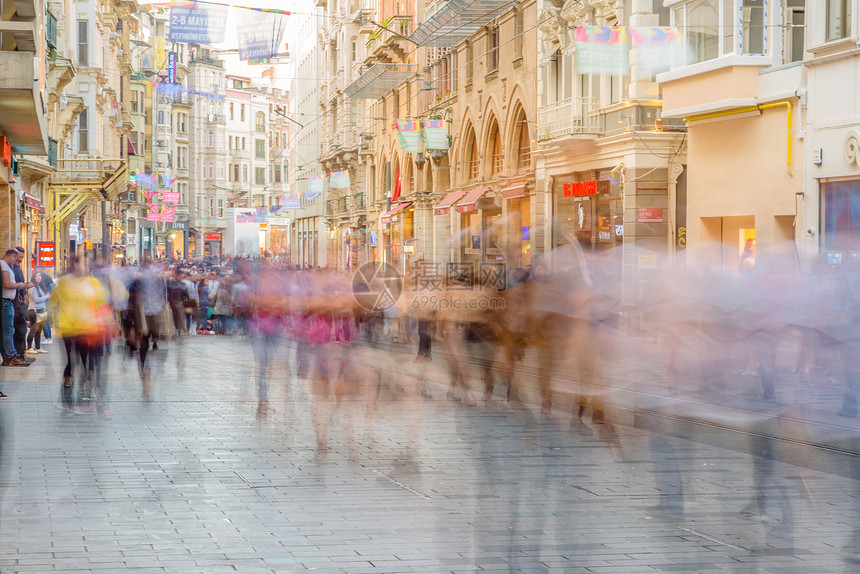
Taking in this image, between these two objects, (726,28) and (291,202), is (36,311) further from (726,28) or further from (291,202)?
(291,202)

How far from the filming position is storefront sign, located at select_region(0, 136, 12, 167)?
79.4ft

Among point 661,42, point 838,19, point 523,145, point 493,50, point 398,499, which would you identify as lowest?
point 398,499

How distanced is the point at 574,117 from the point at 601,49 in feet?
10.8

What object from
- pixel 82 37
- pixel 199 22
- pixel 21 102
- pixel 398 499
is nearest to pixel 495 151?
pixel 199 22

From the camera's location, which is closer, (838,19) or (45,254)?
(838,19)

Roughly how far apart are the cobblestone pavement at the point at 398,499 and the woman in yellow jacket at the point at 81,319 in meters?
1.40

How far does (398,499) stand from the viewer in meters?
8.33

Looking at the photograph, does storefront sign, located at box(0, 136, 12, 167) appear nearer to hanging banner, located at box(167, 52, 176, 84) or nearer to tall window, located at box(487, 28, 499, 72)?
tall window, located at box(487, 28, 499, 72)

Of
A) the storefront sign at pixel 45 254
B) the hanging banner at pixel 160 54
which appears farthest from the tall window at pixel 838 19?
the hanging banner at pixel 160 54

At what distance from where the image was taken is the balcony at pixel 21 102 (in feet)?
63.9

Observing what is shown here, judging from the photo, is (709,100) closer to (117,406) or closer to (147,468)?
(117,406)

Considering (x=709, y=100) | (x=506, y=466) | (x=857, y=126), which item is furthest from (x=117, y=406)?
(x=709, y=100)

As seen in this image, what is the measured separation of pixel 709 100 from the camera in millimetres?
23344

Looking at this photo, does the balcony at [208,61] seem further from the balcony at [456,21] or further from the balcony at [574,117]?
the balcony at [574,117]
